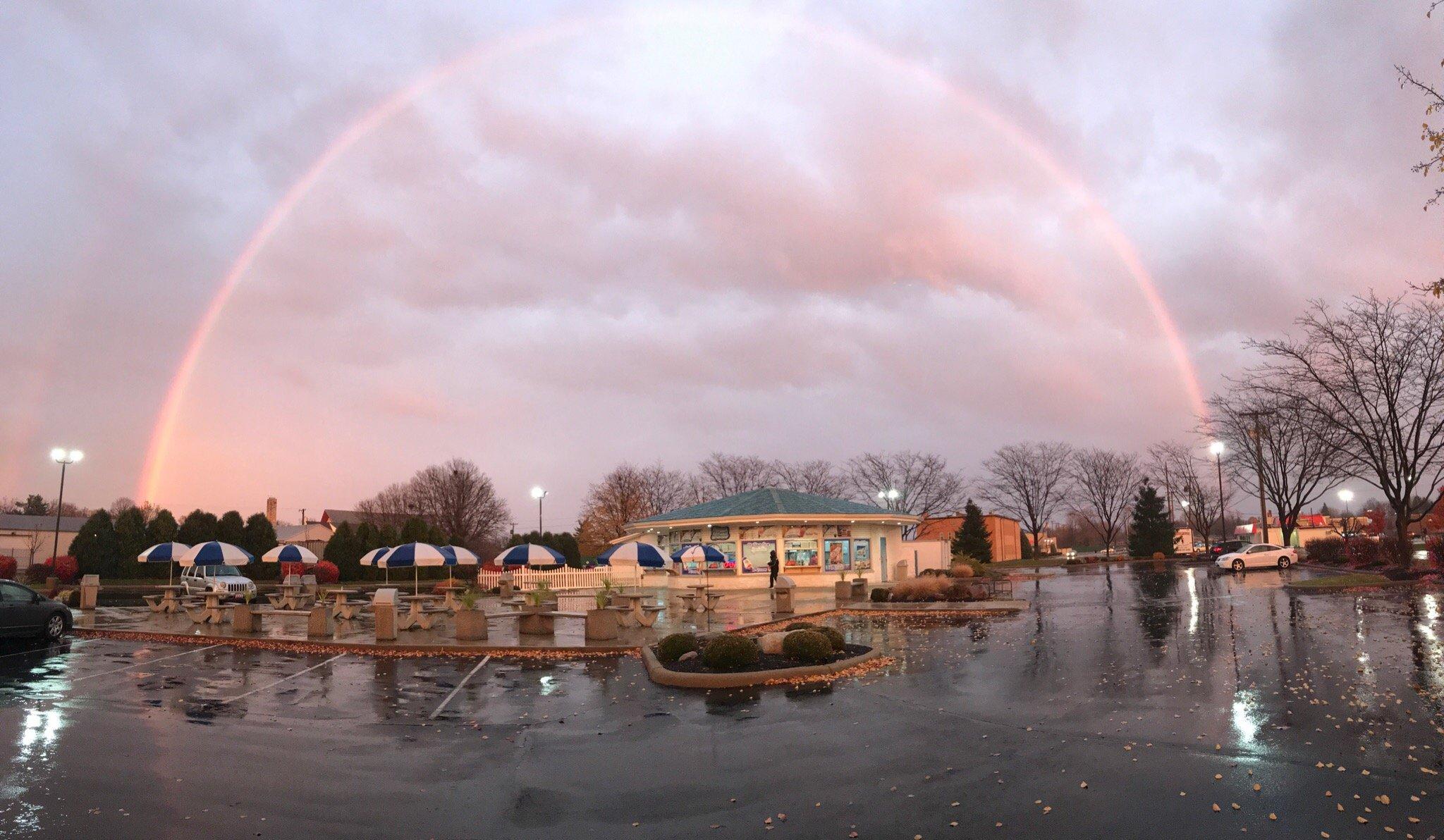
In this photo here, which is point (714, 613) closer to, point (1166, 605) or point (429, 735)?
point (1166, 605)

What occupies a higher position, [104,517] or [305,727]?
[104,517]

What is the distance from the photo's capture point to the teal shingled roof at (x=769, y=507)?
42750 millimetres

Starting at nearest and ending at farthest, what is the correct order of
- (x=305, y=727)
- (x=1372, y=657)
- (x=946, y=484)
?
(x=305, y=727) < (x=1372, y=657) < (x=946, y=484)

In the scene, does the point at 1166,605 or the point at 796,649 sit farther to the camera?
the point at 1166,605

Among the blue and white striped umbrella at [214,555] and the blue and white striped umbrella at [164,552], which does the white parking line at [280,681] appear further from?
the blue and white striped umbrella at [164,552]

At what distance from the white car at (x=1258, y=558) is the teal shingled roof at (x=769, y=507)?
16.8 meters

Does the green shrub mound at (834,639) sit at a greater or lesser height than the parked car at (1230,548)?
lesser

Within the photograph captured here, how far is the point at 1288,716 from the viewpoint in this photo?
1011cm

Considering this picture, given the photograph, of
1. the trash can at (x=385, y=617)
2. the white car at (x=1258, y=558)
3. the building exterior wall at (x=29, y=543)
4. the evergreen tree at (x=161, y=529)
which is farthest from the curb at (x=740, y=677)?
the building exterior wall at (x=29, y=543)

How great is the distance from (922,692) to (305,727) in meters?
8.21

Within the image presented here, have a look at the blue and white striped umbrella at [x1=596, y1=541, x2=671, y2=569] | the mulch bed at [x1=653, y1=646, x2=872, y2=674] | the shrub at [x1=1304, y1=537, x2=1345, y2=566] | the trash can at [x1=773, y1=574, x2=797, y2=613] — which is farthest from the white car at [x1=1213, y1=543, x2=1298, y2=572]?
the mulch bed at [x1=653, y1=646, x2=872, y2=674]

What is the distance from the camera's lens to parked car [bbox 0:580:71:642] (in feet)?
61.7

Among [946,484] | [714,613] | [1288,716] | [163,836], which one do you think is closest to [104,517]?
[714,613]

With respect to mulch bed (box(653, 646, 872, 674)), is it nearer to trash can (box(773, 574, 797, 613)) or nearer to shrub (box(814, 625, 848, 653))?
shrub (box(814, 625, 848, 653))
